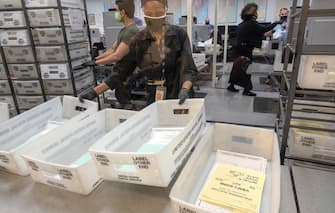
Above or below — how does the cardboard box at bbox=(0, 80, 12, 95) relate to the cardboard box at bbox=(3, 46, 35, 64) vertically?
below

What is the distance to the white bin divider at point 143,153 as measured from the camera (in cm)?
65

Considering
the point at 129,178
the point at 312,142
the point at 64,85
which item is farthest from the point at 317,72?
→ the point at 64,85

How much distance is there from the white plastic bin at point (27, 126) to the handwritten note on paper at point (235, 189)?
2.05 feet

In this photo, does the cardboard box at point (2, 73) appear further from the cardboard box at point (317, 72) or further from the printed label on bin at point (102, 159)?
the cardboard box at point (317, 72)

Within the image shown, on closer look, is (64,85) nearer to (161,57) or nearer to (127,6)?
(127,6)

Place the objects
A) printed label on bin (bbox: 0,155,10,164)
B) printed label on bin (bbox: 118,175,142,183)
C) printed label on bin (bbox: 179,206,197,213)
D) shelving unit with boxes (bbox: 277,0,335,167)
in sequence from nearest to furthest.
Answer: printed label on bin (bbox: 179,206,197,213)
printed label on bin (bbox: 118,175,142,183)
printed label on bin (bbox: 0,155,10,164)
shelving unit with boxes (bbox: 277,0,335,167)

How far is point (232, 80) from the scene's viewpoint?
166 inches

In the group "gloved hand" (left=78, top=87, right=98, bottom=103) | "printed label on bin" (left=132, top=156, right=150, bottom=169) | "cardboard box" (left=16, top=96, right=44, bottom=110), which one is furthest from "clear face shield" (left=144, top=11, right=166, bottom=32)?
"cardboard box" (left=16, top=96, right=44, bottom=110)

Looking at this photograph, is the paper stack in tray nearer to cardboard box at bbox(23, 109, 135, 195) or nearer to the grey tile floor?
the grey tile floor

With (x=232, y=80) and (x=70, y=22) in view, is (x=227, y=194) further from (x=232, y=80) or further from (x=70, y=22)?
(x=232, y=80)

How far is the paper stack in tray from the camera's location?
2.27 ft

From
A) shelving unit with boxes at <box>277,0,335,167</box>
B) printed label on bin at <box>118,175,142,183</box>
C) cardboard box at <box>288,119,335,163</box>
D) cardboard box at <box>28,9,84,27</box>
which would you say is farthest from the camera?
cardboard box at <box>28,9,84,27</box>

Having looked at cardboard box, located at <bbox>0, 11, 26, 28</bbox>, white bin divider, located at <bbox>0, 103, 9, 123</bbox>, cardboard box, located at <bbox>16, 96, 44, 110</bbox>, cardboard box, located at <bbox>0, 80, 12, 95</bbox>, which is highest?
cardboard box, located at <bbox>0, 11, 26, 28</bbox>

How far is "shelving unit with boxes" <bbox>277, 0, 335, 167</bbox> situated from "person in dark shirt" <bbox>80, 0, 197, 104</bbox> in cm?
56
